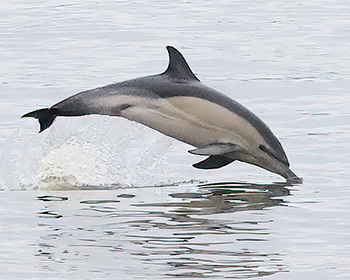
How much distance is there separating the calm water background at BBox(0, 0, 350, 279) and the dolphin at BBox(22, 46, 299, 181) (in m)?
0.32

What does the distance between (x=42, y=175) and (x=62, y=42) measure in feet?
45.1

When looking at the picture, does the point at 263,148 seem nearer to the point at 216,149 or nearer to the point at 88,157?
the point at 216,149

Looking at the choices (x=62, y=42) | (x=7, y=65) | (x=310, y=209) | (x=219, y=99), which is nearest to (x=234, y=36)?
(x=62, y=42)

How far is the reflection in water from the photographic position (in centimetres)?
971

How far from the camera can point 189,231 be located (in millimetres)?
10922

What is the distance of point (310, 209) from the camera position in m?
11.9

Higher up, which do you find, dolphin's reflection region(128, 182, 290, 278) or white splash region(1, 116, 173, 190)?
white splash region(1, 116, 173, 190)

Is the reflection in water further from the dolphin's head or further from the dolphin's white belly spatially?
the dolphin's white belly

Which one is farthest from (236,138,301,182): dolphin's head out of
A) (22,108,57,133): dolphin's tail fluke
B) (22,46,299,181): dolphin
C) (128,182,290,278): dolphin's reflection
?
(22,108,57,133): dolphin's tail fluke

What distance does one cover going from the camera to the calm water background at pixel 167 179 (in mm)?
9906

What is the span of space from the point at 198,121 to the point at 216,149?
47 cm

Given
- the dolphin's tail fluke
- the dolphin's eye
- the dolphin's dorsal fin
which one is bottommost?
the dolphin's eye

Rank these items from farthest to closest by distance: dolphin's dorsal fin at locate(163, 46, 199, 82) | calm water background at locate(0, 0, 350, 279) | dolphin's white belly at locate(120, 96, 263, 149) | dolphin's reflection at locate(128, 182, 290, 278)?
dolphin's dorsal fin at locate(163, 46, 199, 82)
dolphin's white belly at locate(120, 96, 263, 149)
calm water background at locate(0, 0, 350, 279)
dolphin's reflection at locate(128, 182, 290, 278)

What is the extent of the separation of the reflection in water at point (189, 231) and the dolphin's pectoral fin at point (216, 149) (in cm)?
47
